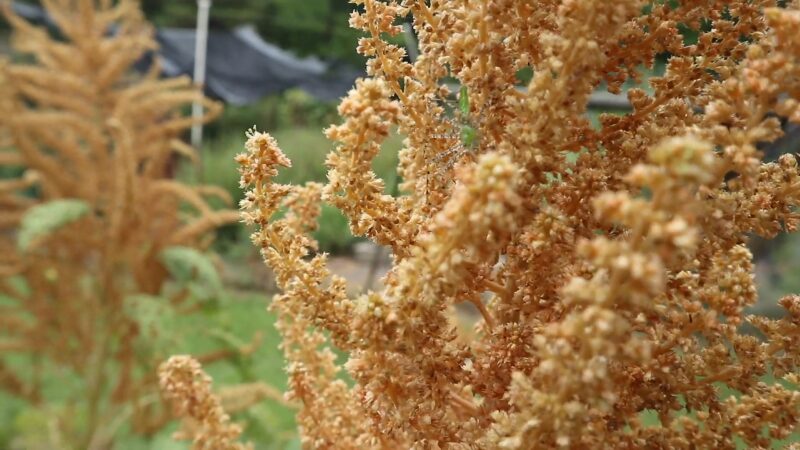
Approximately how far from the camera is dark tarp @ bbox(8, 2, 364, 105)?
4871 millimetres

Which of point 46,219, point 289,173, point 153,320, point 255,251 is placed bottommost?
point 153,320

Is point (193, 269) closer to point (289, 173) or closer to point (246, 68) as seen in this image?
point (289, 173)

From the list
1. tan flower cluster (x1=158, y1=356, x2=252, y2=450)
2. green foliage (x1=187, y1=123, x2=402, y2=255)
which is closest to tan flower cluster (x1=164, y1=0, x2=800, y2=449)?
tan flower cluster (x1=158, y1=356, x2=252, y2=450)

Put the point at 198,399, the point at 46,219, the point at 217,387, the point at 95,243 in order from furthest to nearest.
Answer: the point at 217,387
the point at 95,243
the point at 46,219
the point at 198,399

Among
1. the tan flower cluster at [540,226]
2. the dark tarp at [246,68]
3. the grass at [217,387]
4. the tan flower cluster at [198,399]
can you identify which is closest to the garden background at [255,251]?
the grass at [217,387]

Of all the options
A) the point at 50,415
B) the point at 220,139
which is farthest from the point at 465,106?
the point at 220,139

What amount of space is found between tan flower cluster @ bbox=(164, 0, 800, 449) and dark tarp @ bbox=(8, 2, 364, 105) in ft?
13.3

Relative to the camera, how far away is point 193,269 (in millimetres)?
2234

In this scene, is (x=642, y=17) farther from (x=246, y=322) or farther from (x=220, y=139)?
(x=220, y=139)

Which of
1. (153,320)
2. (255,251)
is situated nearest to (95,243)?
(153,320)

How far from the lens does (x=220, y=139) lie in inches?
255

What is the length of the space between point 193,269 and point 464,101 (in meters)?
1.85

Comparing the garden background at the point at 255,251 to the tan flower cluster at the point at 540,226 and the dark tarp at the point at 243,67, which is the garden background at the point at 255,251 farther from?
the tan flower cluster at the point at 540,226

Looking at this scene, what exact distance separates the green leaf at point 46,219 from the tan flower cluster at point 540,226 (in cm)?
151
